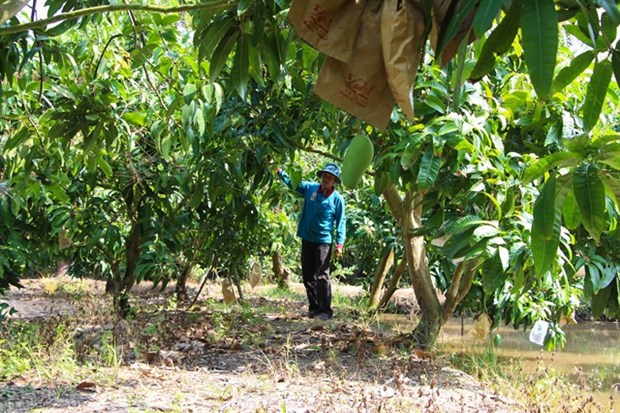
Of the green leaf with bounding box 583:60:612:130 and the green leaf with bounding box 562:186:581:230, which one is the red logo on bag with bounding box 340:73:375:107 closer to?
the green leaf with bounding box 583:60:612:130

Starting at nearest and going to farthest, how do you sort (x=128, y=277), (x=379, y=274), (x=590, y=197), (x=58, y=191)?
(x=590, y=197) → (x=58, y=191) → (x=128, y=277) → (x=379, y=274)

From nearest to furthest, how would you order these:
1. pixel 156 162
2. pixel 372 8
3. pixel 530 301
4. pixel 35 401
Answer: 1. pixel 372 8
2. pixel 35 401
3. pixel 530 301
4. pixel 156 162

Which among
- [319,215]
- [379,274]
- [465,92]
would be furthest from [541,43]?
[379,274]

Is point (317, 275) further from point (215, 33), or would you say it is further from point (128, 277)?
point (215, 33)

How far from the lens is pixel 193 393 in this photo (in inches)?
106

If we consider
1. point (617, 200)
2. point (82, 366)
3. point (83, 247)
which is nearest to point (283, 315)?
point (83, 247)

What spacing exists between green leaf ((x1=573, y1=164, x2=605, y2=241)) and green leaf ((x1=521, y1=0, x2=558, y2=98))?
308mm

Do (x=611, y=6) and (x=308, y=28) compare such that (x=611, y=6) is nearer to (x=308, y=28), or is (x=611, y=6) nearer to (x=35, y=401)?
(x=308, y=28)

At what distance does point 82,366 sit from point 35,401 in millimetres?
498

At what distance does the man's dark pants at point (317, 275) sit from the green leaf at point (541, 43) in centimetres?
441

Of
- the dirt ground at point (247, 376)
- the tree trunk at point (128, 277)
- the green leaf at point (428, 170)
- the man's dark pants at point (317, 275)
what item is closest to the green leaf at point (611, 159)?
the green leaf at point (428, 170)

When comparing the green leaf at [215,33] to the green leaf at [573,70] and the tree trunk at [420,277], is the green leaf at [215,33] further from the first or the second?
the tree trunk at [420,277]

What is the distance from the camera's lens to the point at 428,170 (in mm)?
Answer: 2395

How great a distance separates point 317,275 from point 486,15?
174 inches
